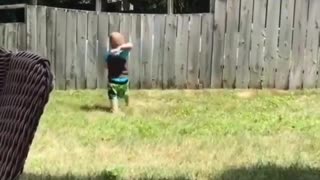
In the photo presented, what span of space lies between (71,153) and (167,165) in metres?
1.01

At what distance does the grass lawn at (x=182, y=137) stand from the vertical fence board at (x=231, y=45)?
1.21 ft

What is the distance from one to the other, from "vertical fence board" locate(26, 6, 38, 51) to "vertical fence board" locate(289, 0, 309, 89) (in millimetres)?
3924

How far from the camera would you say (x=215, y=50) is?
10859 millimetres

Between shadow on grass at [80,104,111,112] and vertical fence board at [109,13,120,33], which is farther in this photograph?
vertical fence board at [109,13,120,33]

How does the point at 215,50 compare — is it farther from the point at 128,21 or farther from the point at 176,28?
the point at 128,21

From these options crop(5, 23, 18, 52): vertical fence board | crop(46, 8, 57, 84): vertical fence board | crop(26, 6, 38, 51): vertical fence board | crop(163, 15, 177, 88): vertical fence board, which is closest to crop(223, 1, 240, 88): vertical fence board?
crop(163, 15, 177, 88): vertical fence board

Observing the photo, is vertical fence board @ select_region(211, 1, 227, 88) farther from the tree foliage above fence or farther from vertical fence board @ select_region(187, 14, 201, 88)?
the tree foliage above fence

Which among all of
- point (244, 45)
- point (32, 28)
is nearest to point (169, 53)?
point (244, 45)

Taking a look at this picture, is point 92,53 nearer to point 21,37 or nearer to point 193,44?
point 21,37

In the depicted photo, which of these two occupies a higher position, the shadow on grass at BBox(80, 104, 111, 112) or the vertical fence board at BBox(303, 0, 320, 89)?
the vertical fence board at BBox(303, 0, 320, 89)

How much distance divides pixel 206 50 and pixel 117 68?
63.3 inches

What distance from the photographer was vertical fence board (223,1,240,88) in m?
10.8

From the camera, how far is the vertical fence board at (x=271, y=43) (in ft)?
35.1

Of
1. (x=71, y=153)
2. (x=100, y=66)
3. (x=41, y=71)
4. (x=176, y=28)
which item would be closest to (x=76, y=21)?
(x=100, y=66)
